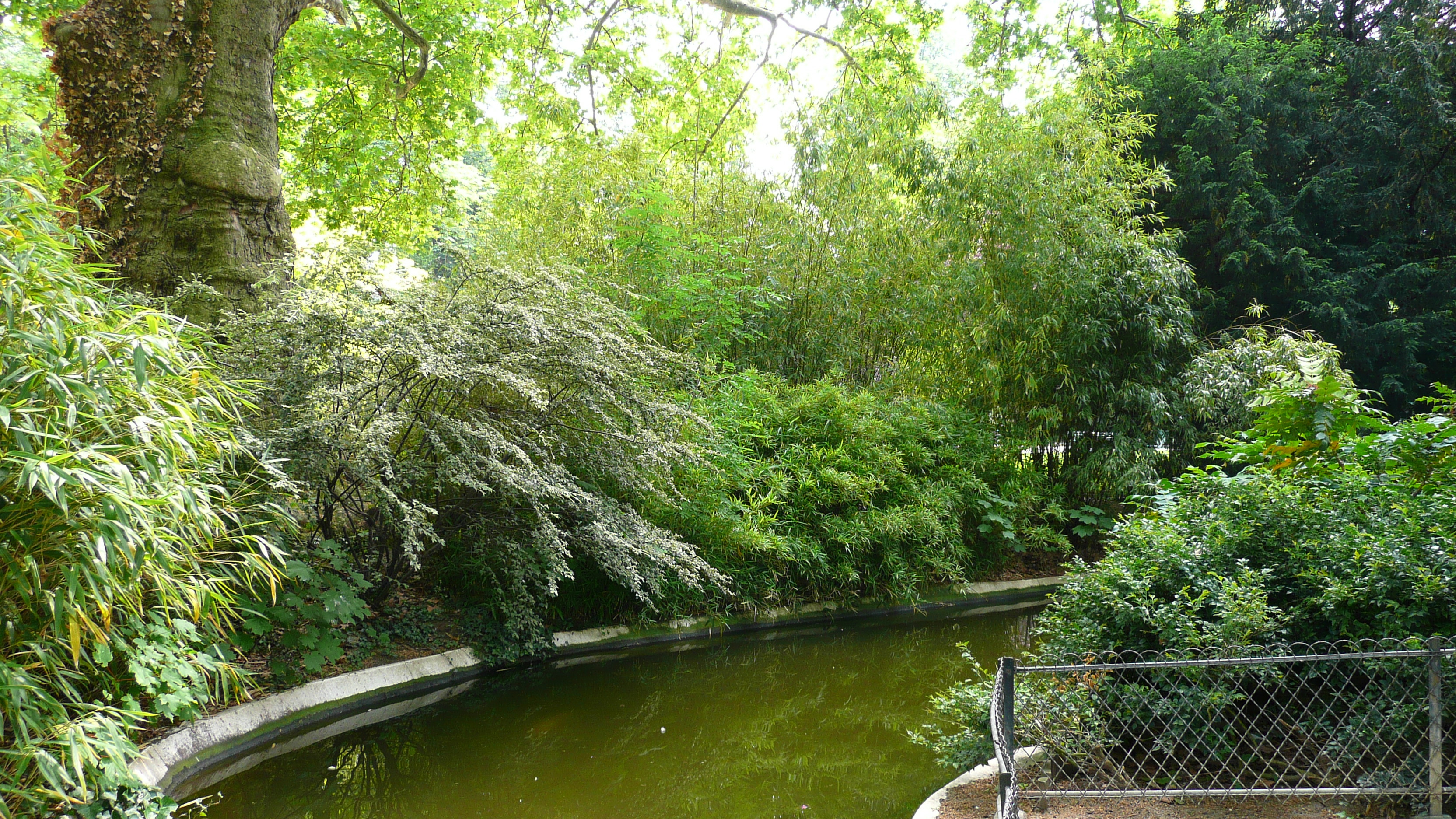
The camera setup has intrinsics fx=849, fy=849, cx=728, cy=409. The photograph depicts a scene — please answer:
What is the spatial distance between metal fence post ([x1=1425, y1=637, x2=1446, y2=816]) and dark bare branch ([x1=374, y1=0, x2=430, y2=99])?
8.00m

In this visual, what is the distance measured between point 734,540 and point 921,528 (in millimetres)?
1680

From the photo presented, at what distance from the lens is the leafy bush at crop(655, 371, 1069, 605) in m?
6.08

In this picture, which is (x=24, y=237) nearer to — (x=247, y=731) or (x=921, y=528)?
(x=247, y=731)

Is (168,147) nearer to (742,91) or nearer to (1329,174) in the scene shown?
(742,91)

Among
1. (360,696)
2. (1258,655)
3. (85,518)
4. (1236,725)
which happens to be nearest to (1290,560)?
(1258,655)

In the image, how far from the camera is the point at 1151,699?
301 cm

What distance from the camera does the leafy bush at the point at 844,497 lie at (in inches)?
239

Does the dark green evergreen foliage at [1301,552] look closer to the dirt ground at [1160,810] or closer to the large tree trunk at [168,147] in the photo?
the dirt ground at [1160,810]

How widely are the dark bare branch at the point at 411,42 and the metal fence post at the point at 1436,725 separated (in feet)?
26.3

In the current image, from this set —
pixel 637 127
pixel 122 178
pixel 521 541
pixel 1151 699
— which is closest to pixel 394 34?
pixel 637 127

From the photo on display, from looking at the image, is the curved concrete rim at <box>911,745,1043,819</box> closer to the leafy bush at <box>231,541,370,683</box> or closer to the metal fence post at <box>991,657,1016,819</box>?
the metal fence post at <box>991,657,1016,819</box>

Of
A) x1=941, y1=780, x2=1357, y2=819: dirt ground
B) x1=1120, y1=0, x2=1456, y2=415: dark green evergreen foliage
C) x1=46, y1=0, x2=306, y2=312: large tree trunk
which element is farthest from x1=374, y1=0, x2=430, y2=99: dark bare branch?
x1=1120, y1=0, x2=1456, y2=415: dark green evergreen foliage

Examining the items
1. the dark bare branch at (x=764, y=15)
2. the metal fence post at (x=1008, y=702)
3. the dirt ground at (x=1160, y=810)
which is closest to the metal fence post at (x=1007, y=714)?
the metal fence post at (x=1008, y=702)

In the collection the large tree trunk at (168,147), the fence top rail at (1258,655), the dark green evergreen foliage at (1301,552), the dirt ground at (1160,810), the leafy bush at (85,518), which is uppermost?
the large tree trunk at (168,147)
